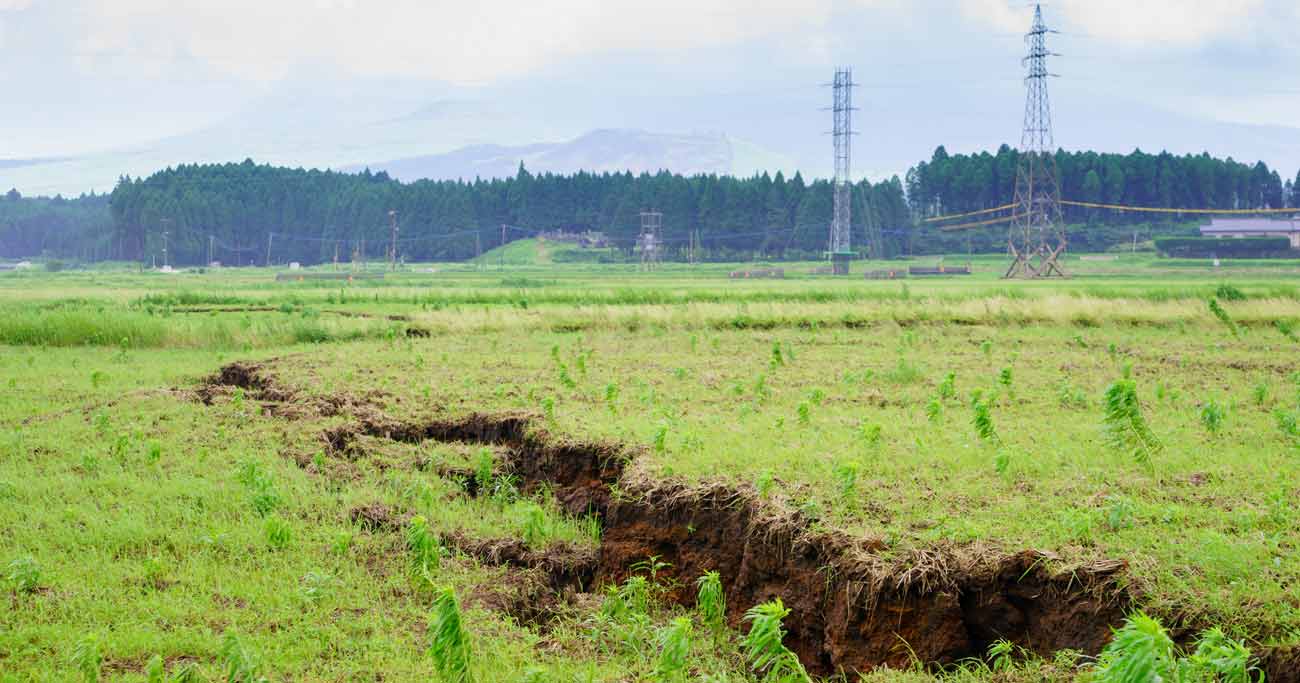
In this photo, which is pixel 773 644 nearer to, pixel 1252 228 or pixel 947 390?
pixel 947 390

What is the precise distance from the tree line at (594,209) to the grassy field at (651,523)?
95492mm

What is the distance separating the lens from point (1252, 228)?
301ft

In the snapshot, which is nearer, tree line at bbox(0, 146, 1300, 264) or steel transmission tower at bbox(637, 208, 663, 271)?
steel transmission tower at bbox(637, 208, 663, 271)

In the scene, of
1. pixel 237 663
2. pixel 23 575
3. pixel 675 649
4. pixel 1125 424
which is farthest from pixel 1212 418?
pixel 23 575

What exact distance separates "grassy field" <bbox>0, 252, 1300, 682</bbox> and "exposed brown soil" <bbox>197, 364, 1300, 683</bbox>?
0.08ft

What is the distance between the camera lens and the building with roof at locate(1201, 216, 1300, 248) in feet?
288

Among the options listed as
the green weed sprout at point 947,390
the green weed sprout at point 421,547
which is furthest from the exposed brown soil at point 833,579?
the green weed sprout at point 947,390

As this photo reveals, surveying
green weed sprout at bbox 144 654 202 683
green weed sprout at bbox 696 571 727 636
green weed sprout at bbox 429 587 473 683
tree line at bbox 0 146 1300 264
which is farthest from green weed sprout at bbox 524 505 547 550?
tree line at bbox 0 146 1300 264

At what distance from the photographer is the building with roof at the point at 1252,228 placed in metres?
87.8

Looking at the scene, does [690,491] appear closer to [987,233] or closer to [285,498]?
[285,498]

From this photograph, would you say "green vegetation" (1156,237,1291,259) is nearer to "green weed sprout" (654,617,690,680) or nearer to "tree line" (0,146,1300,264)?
"tree line" (0,146,1300,264)

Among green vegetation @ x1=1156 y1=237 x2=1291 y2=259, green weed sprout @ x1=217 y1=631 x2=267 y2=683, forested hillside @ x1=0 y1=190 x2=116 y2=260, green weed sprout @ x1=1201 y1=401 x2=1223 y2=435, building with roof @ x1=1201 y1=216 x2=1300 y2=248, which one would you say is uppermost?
forested hillside @ x1=0 y1=190 x2=116 y2=260

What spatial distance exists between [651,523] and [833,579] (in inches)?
96.7

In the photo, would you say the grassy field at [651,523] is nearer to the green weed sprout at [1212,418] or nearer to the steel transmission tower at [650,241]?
the green weed sprout at [1212,418]
